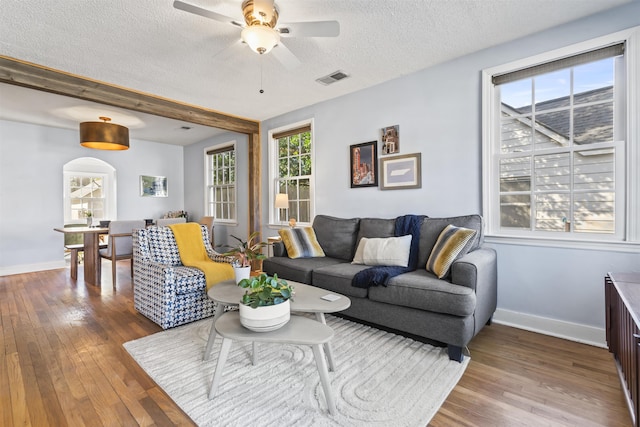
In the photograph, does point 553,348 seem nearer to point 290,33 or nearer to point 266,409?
point 266,409

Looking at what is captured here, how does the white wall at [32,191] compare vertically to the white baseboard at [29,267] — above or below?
above

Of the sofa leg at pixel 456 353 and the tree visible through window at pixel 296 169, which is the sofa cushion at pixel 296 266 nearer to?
the tree visible through window at pixel 296 169

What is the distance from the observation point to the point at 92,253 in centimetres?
440

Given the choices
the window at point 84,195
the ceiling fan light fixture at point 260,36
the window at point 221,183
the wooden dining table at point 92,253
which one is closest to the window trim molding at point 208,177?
the window at point 221,183

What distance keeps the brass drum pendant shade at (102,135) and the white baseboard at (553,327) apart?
527 cm

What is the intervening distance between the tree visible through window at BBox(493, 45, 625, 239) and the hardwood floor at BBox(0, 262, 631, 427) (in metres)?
1.07

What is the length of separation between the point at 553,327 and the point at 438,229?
1.22 metres

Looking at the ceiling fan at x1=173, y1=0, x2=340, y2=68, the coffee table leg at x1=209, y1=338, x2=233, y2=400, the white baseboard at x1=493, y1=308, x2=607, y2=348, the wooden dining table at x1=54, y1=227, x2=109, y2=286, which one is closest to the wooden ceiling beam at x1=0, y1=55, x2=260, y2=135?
the wooden dining table at x1=54, y1=227, x2=109, y2=286

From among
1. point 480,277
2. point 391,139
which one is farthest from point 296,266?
point 391,139

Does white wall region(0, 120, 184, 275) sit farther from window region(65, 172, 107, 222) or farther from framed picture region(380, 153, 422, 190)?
framed picture region(380, 153, 422, 190)

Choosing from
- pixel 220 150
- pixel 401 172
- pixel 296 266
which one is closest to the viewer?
pixel 296 266

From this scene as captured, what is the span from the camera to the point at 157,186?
6957 millimetres

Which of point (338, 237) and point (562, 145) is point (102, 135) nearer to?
point (338, 237)

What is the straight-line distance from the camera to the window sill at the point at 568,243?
7.61 feet
